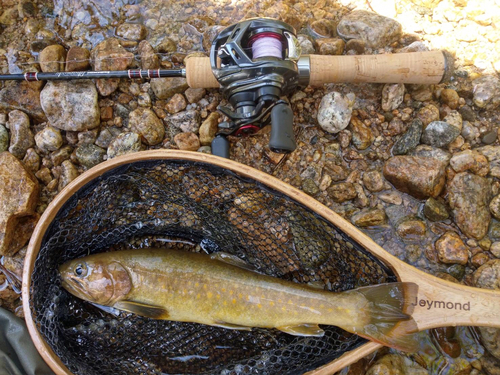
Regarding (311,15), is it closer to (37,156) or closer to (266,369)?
(37,156)

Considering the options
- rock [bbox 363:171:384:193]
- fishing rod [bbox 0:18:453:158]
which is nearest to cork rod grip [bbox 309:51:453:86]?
fishing rod [bbox 0:18:453:158]

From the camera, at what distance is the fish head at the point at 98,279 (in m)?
2.22

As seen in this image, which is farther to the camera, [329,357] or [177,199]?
[177,199]

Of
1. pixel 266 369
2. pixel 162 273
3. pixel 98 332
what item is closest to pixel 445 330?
pixel 266 369

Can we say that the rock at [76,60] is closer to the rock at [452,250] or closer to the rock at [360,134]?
the rock at [360,134]

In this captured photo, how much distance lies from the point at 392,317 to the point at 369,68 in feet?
5.22

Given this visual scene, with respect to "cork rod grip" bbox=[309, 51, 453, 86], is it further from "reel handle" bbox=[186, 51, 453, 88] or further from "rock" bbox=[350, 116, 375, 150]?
"rock" bbox=[350, 116, 375, 150]

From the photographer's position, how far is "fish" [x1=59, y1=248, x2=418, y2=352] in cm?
208

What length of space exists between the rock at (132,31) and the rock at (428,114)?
7.57ft

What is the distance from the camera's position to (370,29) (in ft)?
9.41

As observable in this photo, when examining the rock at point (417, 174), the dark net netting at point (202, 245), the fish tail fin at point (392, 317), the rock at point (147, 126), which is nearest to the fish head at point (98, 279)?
the dark net netting at point (202, 245)

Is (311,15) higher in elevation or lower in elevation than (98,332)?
higher

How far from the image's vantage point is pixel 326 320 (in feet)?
6.93

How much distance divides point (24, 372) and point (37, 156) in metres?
1.50
